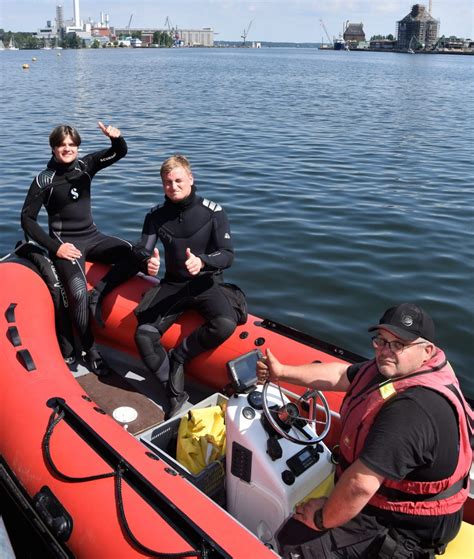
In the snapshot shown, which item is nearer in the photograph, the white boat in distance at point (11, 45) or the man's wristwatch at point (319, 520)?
the man's wristwatch at point (319, 520)

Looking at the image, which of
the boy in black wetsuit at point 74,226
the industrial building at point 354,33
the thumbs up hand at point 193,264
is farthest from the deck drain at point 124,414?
the industrial building at point 354,33

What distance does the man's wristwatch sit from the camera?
2.24 m

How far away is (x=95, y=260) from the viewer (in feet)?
14.9

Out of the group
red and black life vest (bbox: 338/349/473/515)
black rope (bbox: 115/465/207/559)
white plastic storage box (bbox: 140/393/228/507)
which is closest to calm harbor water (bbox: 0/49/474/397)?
white plastic storage box (bbox: 140/393/228/507)

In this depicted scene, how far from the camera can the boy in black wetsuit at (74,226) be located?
4.14 metres

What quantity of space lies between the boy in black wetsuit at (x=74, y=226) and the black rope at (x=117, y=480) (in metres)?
1.25

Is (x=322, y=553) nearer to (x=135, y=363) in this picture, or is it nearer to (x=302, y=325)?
(x=135, y=363)

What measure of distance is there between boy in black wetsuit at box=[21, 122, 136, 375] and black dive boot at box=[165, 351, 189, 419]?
72cm

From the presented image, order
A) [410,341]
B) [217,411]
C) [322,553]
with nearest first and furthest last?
[410,341] < [322,553] < [217,411]

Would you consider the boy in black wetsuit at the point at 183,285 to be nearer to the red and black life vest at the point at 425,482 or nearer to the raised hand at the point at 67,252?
the raised hand at the point at 67,252

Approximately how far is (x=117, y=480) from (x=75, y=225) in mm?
2372

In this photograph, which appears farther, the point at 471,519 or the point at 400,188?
the point at 400,188

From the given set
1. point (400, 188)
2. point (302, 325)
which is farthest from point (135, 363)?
point (400, 188)

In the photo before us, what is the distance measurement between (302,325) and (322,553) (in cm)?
333
